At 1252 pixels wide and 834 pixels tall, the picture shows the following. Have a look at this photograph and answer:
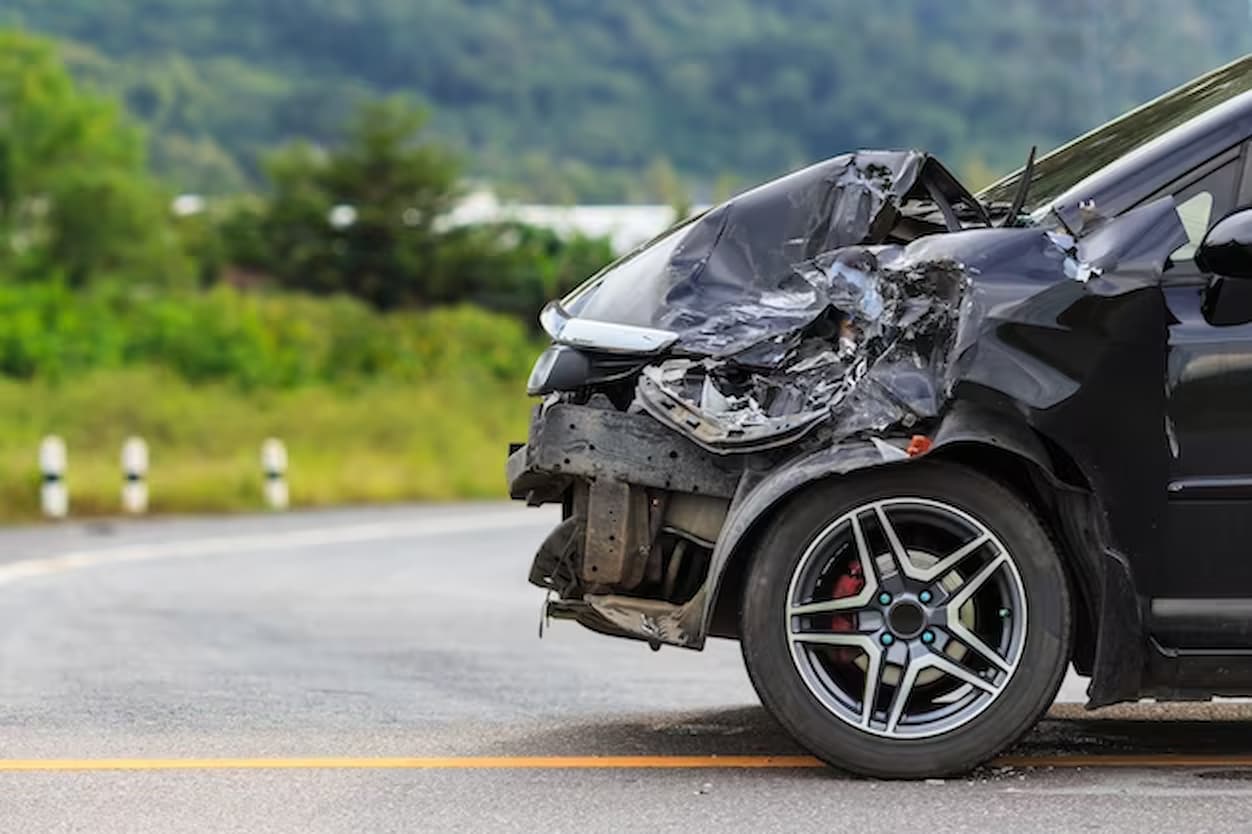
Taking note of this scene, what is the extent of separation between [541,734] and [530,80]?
192107 millimetres

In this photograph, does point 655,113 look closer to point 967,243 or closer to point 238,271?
point 238,271

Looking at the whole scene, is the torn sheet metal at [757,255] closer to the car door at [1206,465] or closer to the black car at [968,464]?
the black car at [968,464]

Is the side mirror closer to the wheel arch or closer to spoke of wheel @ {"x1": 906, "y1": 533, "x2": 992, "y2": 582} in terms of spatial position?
the wheel arch

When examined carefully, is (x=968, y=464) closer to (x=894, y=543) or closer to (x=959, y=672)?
(x=894, y=543)

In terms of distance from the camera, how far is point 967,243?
592cm

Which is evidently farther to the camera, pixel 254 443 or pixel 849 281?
pixel 254 443

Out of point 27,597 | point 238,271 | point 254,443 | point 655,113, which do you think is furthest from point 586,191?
point 27,597

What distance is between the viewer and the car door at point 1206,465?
587 centimetres

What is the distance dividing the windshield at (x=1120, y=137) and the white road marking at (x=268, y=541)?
10071 millimetres

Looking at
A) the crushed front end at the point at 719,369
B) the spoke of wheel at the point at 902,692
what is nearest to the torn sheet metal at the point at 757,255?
the crushed front end at the point at 719,369

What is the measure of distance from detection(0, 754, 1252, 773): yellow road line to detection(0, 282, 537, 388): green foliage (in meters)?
38.6

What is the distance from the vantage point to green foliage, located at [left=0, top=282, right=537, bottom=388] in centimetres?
5078

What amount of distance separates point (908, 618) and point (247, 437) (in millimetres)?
32688

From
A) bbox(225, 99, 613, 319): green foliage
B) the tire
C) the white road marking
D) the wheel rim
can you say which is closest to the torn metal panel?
the tire
